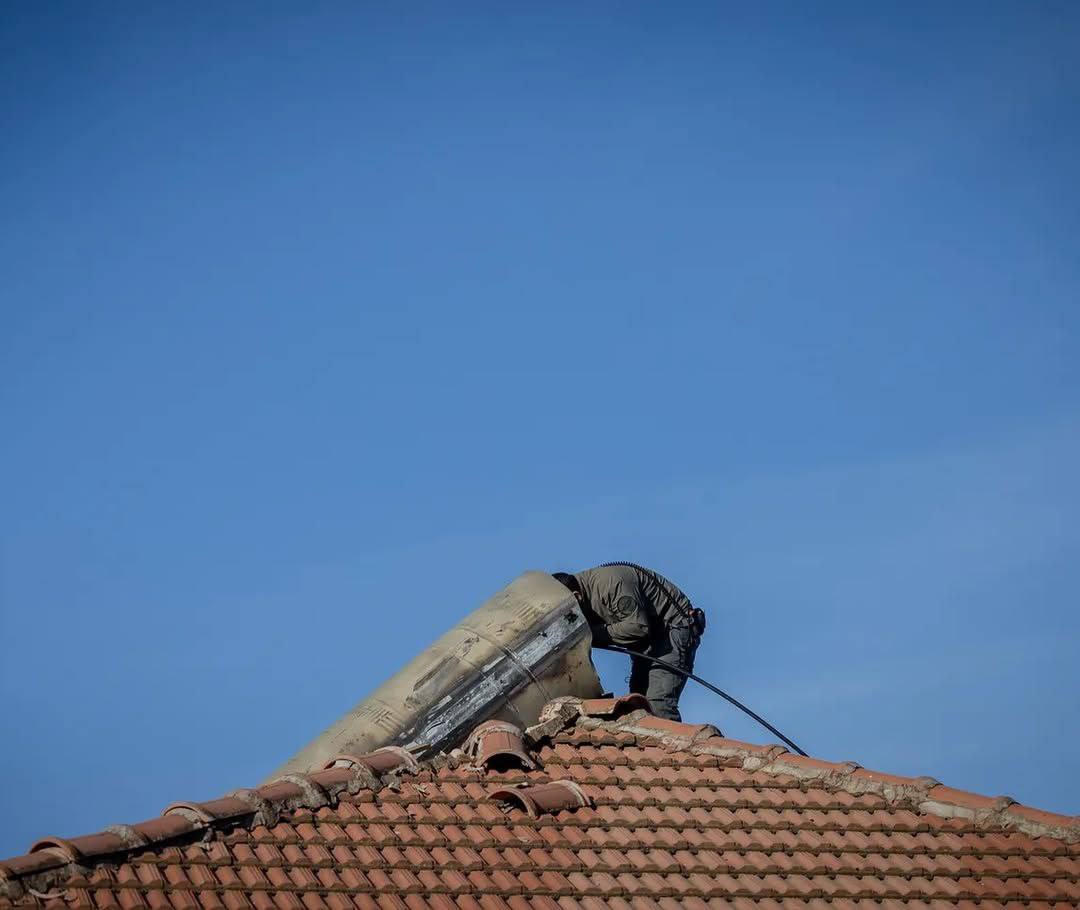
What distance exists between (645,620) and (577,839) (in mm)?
3450

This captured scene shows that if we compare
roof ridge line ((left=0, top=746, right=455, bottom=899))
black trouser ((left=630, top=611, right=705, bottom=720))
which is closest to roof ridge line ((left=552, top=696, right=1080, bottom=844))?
roof ridge line ((left=0, top=746, right=455, bottom=899))

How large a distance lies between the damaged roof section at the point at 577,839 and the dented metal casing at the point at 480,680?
404mm

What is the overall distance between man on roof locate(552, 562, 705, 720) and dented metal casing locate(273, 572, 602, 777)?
0.63 m

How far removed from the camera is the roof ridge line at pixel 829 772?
7.80 meters

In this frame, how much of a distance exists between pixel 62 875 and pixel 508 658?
361 centimetres

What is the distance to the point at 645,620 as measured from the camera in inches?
407

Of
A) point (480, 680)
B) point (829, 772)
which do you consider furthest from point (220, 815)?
point (829, 772)

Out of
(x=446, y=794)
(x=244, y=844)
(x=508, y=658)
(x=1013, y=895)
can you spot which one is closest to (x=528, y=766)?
(x=446, y=794)

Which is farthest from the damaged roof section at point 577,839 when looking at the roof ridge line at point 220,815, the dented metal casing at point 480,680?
the dented metal casing at point 480,680

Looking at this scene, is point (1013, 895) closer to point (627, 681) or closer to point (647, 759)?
point (647, 759)

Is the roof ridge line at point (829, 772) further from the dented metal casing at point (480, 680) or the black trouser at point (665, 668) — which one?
the black trouser at point (665, 668)

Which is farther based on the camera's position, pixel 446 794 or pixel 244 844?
pixel 446 794

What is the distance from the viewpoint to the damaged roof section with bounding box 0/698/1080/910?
20.5 feet

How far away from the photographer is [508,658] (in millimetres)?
8984
